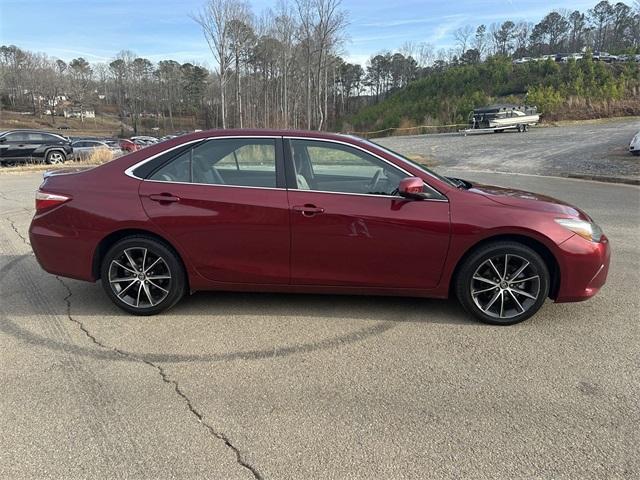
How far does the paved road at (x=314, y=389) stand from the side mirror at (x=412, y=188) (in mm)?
1080

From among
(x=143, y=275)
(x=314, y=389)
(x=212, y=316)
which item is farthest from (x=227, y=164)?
(x=314, y=389)

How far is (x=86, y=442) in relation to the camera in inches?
98.0

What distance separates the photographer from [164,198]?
3.95 m

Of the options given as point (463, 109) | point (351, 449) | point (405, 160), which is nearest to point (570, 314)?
point (405, 160)

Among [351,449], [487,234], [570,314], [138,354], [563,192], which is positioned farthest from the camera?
[563,192]

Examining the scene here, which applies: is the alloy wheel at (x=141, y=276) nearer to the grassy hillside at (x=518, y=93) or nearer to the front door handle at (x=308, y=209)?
the front door handle at (x=308, y=209)

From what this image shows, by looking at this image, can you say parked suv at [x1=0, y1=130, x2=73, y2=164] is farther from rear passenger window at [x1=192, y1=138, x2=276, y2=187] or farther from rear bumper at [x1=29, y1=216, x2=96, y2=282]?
rear passenger window at [x1=192, y1=138, x2=276, y2=187]

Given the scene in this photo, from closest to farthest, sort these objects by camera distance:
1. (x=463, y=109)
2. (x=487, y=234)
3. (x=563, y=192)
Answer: (x=487, y=234), (x=563, y=192), (x=463, y=109)

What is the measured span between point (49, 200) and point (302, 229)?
7.45ft

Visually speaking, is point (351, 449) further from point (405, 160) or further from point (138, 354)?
point (405, 160)

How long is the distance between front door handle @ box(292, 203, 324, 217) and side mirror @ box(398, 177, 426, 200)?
2.19 ft

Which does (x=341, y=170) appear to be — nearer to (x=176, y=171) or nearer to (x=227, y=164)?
(x=227, y=164)

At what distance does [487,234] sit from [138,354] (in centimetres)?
286

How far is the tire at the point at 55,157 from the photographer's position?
66.0 ft
